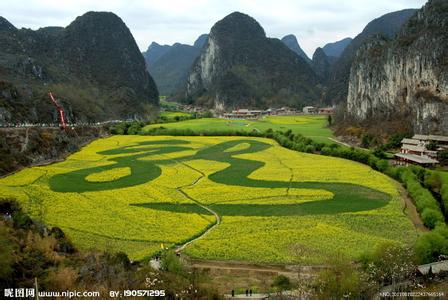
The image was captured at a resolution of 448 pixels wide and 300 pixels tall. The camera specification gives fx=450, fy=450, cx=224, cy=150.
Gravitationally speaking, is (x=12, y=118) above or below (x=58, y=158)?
above

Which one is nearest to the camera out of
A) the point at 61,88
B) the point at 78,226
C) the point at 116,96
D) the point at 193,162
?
the point at 78,226

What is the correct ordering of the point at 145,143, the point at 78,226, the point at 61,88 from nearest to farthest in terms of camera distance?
the point at 78,226
the point at 145,143
the point at 61,88

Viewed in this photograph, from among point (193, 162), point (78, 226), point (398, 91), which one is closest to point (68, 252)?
point (78, 226)

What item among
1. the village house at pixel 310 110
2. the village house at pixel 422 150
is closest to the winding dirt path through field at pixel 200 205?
the village house at pixel 422 150

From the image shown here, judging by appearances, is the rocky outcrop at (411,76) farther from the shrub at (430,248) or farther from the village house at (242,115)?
the village house at (242,115)

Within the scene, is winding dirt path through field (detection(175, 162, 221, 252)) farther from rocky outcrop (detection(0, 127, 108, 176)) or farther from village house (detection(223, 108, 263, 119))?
village house (detection(223, 108, 263, 119))

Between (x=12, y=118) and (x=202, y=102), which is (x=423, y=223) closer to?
(x=12, y=118)

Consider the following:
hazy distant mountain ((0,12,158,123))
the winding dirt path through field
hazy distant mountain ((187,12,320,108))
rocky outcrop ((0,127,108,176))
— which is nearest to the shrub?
the winding dirt path through field
